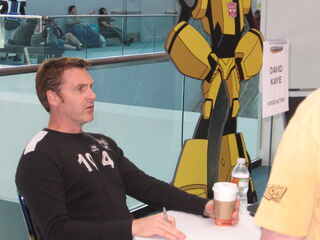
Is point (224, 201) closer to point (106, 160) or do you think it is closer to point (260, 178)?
point (106, 160)

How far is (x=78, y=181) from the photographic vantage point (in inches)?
76.6

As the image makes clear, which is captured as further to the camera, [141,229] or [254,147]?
[254,147]

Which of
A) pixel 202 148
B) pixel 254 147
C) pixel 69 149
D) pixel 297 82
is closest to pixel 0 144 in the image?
pixel 69 149

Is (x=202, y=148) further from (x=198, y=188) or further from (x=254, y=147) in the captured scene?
(x=254, y=147)

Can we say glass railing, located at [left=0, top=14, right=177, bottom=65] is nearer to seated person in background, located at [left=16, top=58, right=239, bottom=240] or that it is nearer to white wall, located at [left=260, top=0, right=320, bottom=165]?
white wall, located at [left=260, top=0, right=320, bottom=165]

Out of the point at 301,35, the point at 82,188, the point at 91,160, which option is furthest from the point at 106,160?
the point at 301,35

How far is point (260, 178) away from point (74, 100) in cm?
313

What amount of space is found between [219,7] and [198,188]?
47.7 inches

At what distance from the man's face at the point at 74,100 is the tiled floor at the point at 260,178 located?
257 centimetres

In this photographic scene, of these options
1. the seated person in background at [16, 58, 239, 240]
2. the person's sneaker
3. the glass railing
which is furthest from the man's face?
the person's sneaker

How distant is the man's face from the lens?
210cm

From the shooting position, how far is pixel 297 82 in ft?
14.6

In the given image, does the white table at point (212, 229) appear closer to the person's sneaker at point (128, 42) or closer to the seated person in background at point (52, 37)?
the seated person in background at point (52, 37)

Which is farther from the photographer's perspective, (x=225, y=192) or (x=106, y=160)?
(x=106, y=160)
